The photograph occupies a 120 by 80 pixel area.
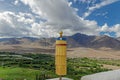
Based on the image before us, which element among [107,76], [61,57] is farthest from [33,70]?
[107,76]

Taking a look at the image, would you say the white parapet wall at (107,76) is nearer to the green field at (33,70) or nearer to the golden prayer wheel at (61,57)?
the golden prayer wheel at (61,57)

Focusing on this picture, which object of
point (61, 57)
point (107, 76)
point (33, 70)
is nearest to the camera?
point (107, 76)

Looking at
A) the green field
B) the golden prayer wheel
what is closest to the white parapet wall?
the golden prayer wheel

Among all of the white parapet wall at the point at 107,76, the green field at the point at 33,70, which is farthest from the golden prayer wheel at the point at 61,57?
the green field at the point at 33,70

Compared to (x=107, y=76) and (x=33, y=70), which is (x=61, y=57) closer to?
(x=107, y=76)

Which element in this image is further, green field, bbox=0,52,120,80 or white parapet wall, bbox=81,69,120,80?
green field, bbox=0,52,120,80

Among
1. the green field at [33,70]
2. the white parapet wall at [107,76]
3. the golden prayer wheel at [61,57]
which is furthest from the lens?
the green field at [33,70]

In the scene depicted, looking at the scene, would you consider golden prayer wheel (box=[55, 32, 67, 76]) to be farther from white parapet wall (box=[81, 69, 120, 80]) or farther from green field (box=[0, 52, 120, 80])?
green field (box=[0, 52, 120, 80])

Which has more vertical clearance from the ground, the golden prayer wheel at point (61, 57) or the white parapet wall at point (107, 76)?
the golden prayer wheel at point (61, 57)

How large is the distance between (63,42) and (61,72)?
4.29 ft

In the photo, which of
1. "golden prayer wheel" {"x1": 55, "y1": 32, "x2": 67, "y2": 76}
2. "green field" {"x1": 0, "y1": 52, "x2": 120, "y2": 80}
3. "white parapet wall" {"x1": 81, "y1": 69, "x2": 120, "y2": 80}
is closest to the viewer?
"white parapet wall" {"x1": 81, "y1": 69, "x2": 120, "y2": 80}

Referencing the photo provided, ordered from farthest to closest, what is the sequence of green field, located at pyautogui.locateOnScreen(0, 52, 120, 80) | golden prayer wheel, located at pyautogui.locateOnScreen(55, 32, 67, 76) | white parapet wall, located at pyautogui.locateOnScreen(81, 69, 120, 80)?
1. green field, located at pyautogui.locateOnScreen(0, 52, 120, 80)
2. golden prayer wheel, located at pyautogui.locateOnScreen(55, 32, 67, 76)
3. white parapet wall, located at pyautogui.locateOnScreen(81, 69, 120, 80)

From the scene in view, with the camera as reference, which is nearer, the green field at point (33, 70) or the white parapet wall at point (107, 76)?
the white parapet wall at point (107, 76)

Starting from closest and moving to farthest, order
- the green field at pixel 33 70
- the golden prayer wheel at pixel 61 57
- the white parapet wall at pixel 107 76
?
the white parapet wall at pixel 107 76 < the golden prayer wheel at pixel 61 57 < the green field at pixel 33 70
